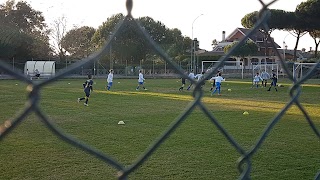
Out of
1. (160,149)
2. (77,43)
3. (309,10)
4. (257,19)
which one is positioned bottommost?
(160,149)

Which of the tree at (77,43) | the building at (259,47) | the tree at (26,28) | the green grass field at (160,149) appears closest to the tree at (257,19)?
the building at (259,47)

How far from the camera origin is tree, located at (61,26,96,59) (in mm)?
34500

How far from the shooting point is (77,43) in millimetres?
37188

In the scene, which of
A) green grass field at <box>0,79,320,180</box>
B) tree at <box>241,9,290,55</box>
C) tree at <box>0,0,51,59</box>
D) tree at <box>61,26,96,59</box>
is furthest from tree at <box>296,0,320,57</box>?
tree at <box>0,0,51,59</box>

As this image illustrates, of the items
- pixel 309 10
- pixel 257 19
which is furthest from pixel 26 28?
pixel 257 19

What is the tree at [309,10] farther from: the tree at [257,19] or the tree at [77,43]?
the tree at [77,43]

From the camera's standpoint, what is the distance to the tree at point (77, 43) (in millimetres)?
34500

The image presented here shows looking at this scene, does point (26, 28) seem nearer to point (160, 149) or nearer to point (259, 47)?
point (259, 47)

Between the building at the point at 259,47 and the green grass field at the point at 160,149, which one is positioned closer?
the building at the point at 259,47

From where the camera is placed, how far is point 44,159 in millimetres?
6047

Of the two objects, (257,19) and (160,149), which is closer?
(257,19)

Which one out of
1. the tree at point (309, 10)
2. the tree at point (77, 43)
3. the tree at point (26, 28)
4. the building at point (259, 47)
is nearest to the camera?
the building at point (259, 47)

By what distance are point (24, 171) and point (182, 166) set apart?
6.79 ft

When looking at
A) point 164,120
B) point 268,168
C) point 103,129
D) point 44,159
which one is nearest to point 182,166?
point 268,168
